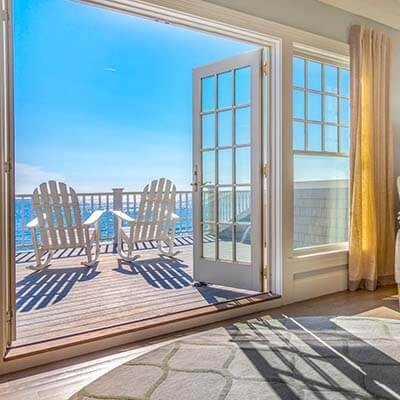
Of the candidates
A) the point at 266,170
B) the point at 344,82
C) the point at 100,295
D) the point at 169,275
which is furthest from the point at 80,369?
the point at 344,82

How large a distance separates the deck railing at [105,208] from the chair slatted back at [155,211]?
1276 millimetres

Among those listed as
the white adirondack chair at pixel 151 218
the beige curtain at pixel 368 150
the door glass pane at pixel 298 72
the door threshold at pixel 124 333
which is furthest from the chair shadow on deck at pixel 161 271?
the door glass pane at pixel 298 72

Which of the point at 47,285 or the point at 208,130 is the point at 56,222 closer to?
the point at 47,285

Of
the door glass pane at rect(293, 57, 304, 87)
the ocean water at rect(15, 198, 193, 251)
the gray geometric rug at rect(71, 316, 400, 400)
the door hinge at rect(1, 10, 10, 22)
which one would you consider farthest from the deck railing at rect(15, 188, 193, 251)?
the gray geometric rug at rect(71, 316, 400, 400)

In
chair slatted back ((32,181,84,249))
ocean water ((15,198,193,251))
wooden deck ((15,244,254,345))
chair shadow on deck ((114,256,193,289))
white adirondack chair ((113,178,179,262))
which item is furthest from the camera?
ocean water ((15,198,193,251))

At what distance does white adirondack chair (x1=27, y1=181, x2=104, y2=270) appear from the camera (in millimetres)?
4375

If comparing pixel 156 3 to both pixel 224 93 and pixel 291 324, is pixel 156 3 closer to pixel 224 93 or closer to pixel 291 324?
pixel 224 93

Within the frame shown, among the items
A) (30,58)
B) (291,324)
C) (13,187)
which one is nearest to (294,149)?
(291,324)

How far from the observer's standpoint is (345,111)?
379cm

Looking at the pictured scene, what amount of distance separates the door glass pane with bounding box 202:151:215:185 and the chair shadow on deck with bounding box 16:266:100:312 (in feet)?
5.57

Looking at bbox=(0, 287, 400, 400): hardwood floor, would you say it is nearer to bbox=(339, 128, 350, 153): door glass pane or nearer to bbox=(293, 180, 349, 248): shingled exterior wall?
bbox=(293, 180, 349, 248): shingled exterior wall

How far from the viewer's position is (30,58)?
6055 millimetres

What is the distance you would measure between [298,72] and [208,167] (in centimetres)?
119

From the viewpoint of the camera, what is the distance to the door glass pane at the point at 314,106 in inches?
139
